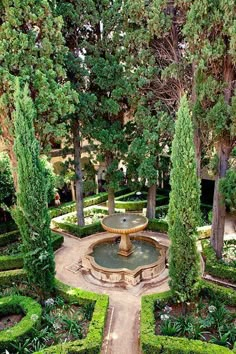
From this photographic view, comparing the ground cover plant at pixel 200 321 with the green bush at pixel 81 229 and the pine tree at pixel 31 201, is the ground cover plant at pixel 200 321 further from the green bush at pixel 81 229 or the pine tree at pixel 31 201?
the green bush at pixel 81 229

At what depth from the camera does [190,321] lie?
8.77m

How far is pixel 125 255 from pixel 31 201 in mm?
5058

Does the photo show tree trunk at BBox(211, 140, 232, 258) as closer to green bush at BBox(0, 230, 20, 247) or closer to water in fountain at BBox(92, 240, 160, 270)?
water in fountain at BBox(92, 240, 160, 270)

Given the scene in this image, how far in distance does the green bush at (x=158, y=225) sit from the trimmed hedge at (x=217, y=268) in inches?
122

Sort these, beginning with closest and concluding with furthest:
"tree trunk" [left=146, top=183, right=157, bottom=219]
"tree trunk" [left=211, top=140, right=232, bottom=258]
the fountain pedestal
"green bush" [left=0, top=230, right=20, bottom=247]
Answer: "tree trunk" [left=211, top=140, right=232, bottom=258]
the fountain pedestal
"green bush" [left=0, top=230, right=20, bottom=247]
"tree trunk" [left=146, top=183, right=157, bottom=219]

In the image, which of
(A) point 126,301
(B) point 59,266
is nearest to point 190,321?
(A) point 126,301

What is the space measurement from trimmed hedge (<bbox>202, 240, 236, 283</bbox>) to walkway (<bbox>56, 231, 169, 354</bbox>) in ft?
5.39

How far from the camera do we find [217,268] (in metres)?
11.2

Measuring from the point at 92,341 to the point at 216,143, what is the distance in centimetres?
799

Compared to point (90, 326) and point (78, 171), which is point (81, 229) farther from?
point (90, 326)

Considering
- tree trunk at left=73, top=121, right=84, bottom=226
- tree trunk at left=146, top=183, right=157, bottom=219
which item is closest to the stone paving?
tree trunk at left=146, top=183, right=157, bottom=219

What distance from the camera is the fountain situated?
11328mm

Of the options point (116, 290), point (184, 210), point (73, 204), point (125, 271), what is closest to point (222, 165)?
point (184, 210)

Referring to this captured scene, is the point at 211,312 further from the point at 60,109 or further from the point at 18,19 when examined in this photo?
the point at 18,19
